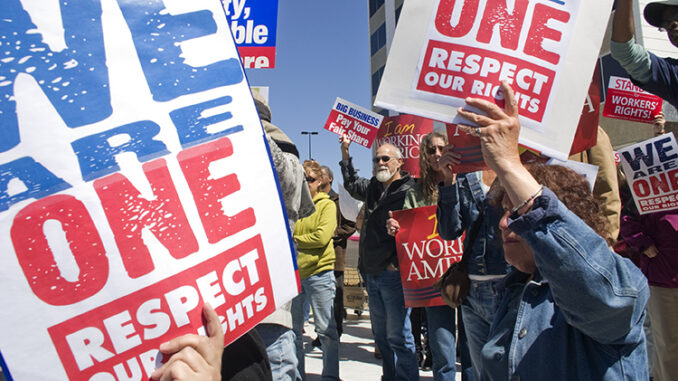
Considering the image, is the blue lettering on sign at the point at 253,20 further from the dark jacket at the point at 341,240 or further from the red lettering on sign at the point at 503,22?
the dark jacket at the point at 341,240

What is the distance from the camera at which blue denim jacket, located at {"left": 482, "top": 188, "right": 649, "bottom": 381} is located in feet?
3.70

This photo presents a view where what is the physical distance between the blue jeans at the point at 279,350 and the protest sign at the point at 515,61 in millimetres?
1065

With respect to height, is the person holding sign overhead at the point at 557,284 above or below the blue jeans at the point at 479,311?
above

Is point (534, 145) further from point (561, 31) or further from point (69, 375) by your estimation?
point (69, 375)

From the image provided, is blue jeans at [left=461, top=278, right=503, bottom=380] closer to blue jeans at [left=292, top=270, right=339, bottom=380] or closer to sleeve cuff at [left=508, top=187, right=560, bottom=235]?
sleeve cuff at [left=508, top=187, right=560, bottom=235]

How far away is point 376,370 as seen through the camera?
15.4 ft

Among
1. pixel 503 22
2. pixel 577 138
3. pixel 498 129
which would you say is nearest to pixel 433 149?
pixel 577 138

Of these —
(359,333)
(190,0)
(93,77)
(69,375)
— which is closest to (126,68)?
(93,77)

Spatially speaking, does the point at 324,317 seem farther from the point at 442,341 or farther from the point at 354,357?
the point at 354,357

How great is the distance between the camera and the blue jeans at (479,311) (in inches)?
92.3

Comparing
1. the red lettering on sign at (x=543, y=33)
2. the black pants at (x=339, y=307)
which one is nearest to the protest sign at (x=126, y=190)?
the red lettering on sign at (x=543, y=33)

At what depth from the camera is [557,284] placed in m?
1.17

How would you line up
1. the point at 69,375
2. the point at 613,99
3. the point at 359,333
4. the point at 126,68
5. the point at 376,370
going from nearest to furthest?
the point at 69,375 → the point at 126,68 → the point at 376,370 → the point at 613,99 → the point at 359,333

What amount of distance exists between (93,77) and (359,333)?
5854 millimetres
